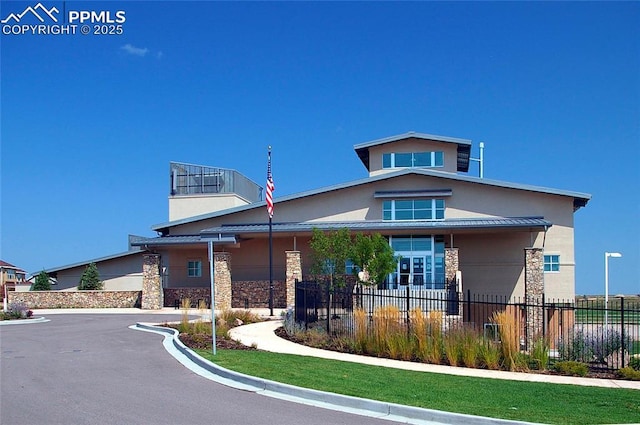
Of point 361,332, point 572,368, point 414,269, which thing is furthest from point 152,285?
point 572,368

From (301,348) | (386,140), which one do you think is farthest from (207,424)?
(386,140)

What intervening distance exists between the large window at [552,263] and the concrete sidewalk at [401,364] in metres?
18.8

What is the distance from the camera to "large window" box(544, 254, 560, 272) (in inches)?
1393

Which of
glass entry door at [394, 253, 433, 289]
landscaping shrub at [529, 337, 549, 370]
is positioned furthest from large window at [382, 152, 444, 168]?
landscaping shrub at [529, 337, 549, 370]

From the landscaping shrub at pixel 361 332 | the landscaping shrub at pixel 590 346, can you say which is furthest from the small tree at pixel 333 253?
the landscaping shrub at pixel 590 346

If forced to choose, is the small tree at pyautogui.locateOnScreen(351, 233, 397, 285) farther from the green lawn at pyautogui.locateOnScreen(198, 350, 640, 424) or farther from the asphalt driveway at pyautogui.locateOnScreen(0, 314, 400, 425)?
the green lawn at pyautogui.locateOnScreen(198, 350, 640, 424)

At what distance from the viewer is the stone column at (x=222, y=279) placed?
121 ft

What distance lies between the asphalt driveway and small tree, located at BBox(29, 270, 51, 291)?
96.4 ft

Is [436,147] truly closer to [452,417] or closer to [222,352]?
[222,352]

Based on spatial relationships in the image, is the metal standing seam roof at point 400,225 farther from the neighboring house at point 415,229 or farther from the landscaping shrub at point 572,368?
the landscaping shrub at point 572,368

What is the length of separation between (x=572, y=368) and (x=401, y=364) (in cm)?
402

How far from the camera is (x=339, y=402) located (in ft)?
36.3

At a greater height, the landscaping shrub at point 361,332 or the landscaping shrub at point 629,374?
the landscaping shrub at point 361,332

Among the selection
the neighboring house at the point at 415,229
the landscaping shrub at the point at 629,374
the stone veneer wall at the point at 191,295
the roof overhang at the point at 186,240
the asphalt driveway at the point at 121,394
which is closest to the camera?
the asphalt driveway at the point at 121,394
